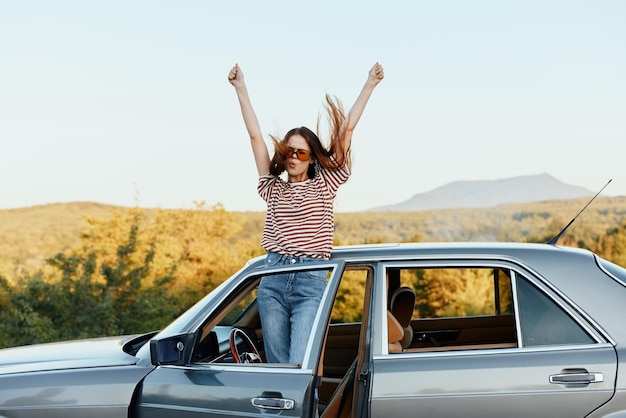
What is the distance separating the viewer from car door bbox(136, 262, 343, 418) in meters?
3.85

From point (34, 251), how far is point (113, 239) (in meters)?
16.5

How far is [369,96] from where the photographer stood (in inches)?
192

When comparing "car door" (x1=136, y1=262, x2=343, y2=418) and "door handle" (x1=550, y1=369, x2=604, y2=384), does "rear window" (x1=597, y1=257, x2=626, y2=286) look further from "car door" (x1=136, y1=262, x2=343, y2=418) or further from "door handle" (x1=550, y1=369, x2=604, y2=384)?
"car door" (x1=136, y1=262, x2=343, y2=418)

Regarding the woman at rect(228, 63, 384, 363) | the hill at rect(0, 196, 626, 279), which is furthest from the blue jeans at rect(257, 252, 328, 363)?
the hill at rect(0, 196, 626, 279)

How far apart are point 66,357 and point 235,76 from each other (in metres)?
1.89

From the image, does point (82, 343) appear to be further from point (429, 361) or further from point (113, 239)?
point (113, 239)

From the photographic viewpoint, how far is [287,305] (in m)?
4.36

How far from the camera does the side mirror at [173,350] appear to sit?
3.98m

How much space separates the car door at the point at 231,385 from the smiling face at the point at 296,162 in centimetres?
70

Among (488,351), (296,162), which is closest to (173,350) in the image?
(296,162)

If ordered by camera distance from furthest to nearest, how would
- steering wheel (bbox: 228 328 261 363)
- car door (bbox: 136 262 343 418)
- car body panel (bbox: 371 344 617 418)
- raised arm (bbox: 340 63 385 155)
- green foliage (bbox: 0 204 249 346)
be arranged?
green foliage (bbox: 0 204 249 346) < raised arm (bbox: 340 63 385 155) < steering wheel (bbox: 228 328 261 363) < car door (bbox: 136 262 343 418) < car body panel (bbox: 371 344 617 418)

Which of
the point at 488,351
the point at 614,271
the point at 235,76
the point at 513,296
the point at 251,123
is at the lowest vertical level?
the point at 488,351

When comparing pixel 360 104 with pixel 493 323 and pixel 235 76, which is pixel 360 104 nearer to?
pixel 235 76

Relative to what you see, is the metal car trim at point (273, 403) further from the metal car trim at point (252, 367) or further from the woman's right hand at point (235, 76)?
the woman's right hand at point (235, 76)
